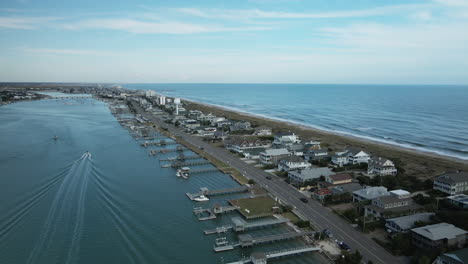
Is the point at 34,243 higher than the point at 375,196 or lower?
lower

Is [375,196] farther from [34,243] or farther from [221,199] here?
[34,243]

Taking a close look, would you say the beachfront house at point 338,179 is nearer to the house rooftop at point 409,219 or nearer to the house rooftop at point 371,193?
the house rooftop at point 371,193

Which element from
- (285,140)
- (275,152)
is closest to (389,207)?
(275,152)

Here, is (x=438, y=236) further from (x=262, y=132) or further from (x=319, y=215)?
(x=262, y=132)

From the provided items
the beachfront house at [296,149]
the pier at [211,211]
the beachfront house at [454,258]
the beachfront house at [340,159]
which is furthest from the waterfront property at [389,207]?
the beachfront house at [296,149]

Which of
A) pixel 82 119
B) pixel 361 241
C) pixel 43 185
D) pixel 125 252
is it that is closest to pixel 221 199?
pixel 125 252

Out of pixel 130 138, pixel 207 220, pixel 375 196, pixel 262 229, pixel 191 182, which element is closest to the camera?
pixel 262 229
